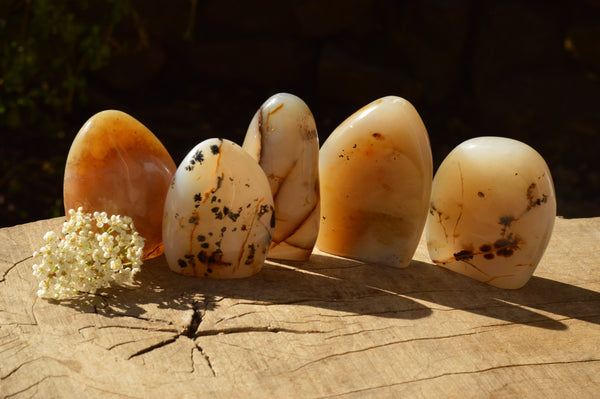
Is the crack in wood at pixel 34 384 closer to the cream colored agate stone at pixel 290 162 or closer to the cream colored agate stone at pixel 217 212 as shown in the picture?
the cream colored agate stone at pixel 217 212

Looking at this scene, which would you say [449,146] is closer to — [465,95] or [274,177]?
[465,95]

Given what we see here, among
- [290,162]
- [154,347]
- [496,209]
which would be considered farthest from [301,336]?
[496,209]

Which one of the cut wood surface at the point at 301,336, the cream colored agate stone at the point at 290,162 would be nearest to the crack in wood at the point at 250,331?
the cut wood surface at the point at 301,336

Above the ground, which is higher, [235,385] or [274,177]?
[274,177]

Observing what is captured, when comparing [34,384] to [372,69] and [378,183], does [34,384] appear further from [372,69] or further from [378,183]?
[372,69]

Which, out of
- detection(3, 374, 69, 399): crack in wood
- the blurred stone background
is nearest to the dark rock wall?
the blurred stone background

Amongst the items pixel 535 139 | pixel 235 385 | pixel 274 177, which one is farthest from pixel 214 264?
pixel 535 139
